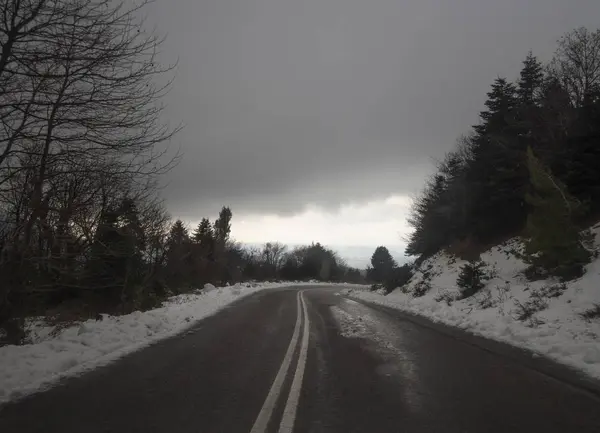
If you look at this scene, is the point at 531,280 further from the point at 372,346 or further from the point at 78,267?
the point at 78,267

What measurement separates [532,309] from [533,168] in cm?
473

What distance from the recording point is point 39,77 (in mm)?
6305

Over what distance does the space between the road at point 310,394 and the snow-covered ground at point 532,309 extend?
1044 mm

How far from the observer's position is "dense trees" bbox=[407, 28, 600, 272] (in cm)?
1413

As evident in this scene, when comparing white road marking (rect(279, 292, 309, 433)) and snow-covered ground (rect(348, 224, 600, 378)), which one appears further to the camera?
snow-covered ground (rect(348, 224, 600, 378))

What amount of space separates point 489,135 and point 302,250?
91.5 meters

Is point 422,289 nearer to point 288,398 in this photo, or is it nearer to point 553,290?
point 553,290

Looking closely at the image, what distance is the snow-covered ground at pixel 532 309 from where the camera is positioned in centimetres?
810

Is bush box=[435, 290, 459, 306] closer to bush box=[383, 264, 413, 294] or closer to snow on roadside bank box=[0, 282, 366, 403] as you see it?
bush box=[383, 264, 413, 294]

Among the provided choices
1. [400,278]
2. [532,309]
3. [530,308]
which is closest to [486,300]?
[530,308]

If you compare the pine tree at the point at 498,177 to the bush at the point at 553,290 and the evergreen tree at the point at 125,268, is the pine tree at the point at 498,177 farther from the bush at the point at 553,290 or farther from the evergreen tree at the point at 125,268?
the evergreen tree at the point at 125,268


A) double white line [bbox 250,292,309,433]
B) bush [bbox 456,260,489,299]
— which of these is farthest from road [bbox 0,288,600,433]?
bush [bbox 456,260,489,299]

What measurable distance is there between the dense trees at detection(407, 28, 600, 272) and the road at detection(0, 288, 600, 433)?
7.14 metres

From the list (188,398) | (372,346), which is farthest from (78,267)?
(372,346)
